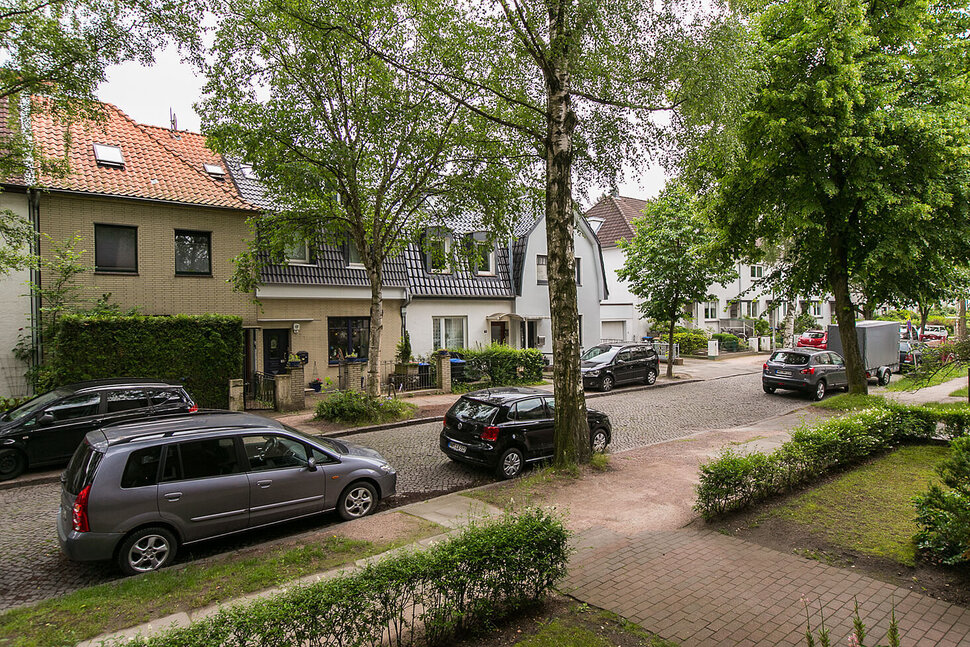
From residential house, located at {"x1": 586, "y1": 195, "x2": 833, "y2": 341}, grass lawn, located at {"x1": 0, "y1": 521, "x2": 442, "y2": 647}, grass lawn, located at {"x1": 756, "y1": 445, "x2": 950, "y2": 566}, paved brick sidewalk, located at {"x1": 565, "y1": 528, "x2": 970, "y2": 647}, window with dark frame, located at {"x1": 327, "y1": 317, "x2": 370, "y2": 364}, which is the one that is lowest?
paved brick sidewalk, located at {"x1": 565, "y1": 528, "x2": 970, "y2": 647}

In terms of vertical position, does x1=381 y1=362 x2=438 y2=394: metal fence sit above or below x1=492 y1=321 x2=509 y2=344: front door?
below

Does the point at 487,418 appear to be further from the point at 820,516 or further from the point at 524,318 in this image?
the point at 524,318

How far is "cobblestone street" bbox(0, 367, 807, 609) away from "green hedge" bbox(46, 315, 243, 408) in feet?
14.2

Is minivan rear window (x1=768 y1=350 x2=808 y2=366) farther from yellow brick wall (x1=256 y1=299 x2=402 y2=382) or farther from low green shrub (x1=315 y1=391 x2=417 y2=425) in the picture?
yellow brick wall (x1=256 y1=299 x2=402 y2=382)

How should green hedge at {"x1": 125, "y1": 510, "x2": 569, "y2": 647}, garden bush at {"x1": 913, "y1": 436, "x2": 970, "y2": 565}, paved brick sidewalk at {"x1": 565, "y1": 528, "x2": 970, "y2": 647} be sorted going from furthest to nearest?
garden bush at {"x1": 913, "y1": 436, "x2": 970, "y2": 565}, paved brick sidewalk at {"x1": 565, "y1": 528, "x2": 970, "y2": 647}, green hedge at {"x1": 125, "y1": 510, "x2": 569, "y2": 647}

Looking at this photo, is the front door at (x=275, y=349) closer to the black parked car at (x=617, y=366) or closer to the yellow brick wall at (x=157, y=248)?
the yellow brick wall at (x=157, y=248)

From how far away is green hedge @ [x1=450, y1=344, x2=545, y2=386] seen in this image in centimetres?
2109

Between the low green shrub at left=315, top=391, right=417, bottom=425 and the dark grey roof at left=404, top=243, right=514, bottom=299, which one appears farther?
the dark grey roof at left=404, top=243, right=514, bottom=299

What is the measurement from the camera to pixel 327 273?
771 inches

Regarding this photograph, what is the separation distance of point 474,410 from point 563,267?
3.12 m

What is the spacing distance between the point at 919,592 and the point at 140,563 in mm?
7987

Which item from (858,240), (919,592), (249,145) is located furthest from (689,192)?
(919,592)

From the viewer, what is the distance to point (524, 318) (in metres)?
25.6

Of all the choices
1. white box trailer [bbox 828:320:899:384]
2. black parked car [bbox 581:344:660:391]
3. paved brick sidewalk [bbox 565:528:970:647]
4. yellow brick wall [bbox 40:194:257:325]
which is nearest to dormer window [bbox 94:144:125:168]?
yellow brick wall [bbox 40:194:257:325]
